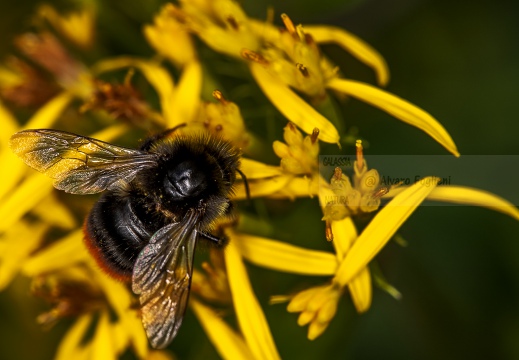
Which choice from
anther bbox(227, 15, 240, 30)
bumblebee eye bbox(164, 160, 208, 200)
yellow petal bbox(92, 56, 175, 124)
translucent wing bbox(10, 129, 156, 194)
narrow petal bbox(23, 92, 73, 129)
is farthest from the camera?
narrow petal bbox(23, 92, 73, 129)

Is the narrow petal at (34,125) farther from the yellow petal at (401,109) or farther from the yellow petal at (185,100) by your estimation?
the yellow petal at (401,109)

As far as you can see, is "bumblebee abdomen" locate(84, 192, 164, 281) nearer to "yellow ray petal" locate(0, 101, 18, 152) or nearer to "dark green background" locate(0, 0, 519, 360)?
"dark green background" locate(0, 0, 519, 360)

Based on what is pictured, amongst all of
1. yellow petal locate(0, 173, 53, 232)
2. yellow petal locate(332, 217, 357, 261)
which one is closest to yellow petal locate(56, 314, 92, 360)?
yellow petal locate(0, 173, 53, 232)

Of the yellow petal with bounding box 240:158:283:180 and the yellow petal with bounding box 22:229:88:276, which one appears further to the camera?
the yellow petal with bounding box 22:229:88:276

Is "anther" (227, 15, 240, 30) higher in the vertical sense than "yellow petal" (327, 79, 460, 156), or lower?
higher

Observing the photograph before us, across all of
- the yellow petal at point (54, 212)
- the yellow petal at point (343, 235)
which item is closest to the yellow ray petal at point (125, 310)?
the yellow petal at point (54, 212)

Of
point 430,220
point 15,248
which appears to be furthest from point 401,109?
point 15,248

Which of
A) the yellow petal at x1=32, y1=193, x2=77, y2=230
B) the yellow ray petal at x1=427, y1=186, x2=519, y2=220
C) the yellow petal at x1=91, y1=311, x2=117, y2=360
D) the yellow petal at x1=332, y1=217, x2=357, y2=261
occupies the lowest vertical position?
the yellow ray petal at x1=427, y1=186, x2=519, y2=220
